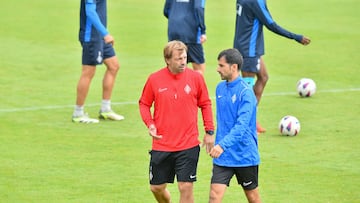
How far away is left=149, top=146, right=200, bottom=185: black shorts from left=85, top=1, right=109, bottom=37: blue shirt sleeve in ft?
17.3

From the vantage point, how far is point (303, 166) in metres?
12.9

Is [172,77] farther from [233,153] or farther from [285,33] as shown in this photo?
[285,33]

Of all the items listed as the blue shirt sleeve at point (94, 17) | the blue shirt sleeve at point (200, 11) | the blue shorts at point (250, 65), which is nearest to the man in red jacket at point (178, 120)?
the blue shorts at point (250, 65)

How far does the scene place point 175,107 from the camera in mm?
9953

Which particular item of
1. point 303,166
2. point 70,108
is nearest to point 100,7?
point 70,108

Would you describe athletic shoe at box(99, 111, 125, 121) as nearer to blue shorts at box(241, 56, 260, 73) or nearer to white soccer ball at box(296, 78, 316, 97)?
A: blue shorts at box(241, 56, 260, 73)

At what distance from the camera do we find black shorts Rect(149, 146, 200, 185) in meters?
9.98

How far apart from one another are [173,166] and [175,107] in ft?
2.11

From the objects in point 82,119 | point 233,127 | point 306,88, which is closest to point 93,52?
point 82,119

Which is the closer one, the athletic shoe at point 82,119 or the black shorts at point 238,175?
the black shorts at point 238,175

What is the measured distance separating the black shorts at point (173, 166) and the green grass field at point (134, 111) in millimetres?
1338

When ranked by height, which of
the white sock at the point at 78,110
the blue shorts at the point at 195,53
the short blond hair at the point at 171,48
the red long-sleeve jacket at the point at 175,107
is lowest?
the white sock at the point at 78,110

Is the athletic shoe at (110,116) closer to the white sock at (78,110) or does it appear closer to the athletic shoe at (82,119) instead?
the athletic shoe at (82,119)

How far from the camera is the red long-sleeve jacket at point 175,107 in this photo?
995 centimetres
